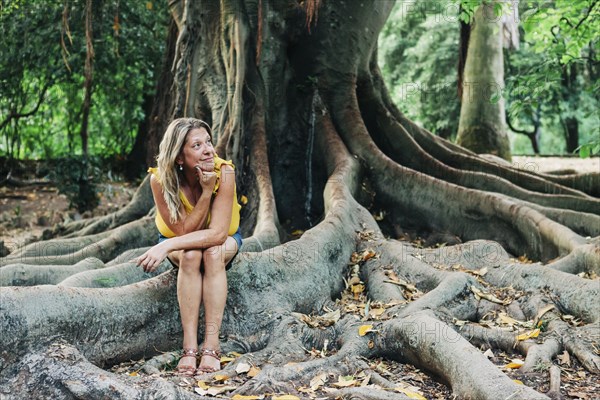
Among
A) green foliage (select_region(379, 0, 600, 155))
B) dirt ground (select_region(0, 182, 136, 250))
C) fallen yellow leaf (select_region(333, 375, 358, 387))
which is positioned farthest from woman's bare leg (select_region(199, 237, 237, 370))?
green foliage (select_region(379, 0, 600, 155))

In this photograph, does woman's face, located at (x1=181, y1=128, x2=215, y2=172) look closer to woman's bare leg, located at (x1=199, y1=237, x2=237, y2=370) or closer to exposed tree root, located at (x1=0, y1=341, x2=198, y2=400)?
woman's bare leg, located at (x1=199, y1=237, x2=237, y2=370)

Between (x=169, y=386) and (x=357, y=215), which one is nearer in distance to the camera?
(x=169, y=386)

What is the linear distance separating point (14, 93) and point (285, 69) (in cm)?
824

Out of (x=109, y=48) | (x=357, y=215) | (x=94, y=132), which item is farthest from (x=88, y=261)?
(x=94, y=132)

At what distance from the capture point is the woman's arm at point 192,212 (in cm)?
385

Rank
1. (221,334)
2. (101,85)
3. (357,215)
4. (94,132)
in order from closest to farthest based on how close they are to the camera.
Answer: (221,334) < (357,215) < (101,85) < (94,132)

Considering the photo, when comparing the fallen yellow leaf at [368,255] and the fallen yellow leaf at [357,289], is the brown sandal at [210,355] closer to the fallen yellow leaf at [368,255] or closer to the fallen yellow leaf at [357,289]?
the fallen yellow leaf at [357,289]

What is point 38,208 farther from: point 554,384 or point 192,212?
point 554,384

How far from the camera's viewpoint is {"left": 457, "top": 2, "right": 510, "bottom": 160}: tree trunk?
36.7ft

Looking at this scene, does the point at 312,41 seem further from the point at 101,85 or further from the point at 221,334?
the point at 101,85

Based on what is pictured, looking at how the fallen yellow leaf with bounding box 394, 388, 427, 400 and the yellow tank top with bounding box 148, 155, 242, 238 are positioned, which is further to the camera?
the yellow tank top with bounding box 148, 155, 242, 238

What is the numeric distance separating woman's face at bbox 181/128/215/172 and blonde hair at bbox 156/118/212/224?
0.03m

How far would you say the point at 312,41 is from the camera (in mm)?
7246

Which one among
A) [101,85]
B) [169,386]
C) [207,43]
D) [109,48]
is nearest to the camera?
[169,386]
